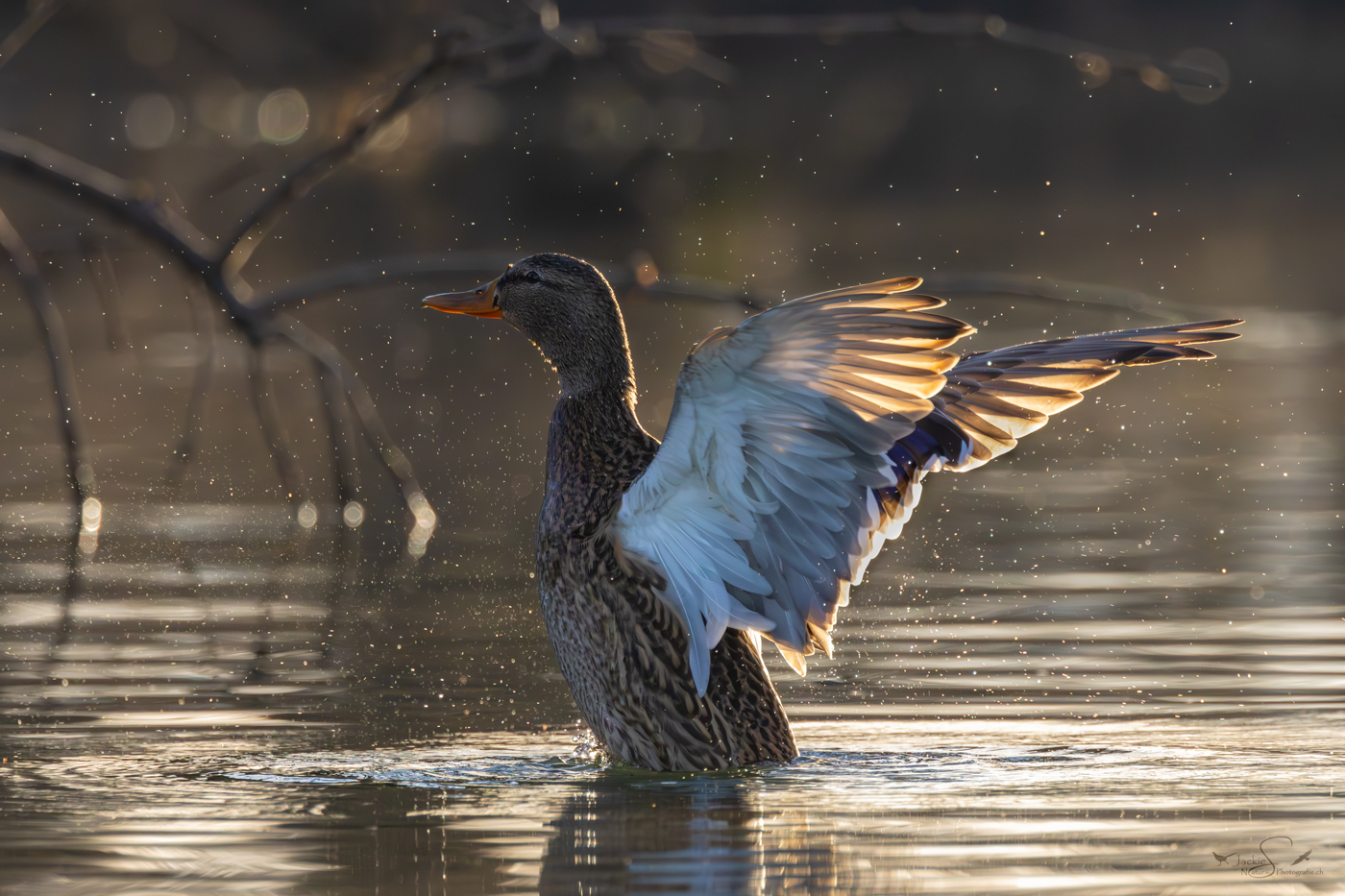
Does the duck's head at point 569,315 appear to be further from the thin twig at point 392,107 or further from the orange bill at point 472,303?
the thin twig at point 392,107

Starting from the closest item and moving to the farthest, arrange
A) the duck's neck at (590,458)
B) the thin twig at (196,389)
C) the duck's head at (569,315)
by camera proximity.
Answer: the duck's neck at (590,458) → the duck's head at (569,315) → the thin twig at (196,389)

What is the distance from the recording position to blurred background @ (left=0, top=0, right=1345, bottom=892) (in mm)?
5684

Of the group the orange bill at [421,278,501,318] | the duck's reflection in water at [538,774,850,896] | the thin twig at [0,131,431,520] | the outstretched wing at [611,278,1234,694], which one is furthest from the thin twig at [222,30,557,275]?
the duck's reflection in water at [538,774,850,896]

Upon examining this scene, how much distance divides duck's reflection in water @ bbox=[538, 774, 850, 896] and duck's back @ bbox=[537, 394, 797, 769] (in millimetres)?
232

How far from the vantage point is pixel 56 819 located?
431cm

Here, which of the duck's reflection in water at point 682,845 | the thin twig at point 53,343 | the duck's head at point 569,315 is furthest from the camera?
the thin twig at point 53,343

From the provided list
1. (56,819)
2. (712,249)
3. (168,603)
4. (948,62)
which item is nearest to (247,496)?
(168,603)

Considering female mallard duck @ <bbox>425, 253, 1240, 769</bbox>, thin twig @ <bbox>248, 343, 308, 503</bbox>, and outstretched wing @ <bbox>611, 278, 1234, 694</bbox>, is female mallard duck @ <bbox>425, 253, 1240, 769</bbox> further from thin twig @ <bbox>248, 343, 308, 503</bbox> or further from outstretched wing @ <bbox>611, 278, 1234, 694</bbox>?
thin twig @ <bbox>248, 343, 308, 503</bbox>

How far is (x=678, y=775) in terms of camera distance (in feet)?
16.3

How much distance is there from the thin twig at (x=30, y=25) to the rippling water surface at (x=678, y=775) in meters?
1.89

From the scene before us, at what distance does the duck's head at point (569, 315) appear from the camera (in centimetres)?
559

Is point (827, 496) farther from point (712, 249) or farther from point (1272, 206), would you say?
point (1272, 206)

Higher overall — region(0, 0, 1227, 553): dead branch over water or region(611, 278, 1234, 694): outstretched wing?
region(0, 0, 1227, 553): dead branch over water

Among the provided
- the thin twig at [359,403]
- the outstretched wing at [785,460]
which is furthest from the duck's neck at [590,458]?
the thin twig at [359,403]
